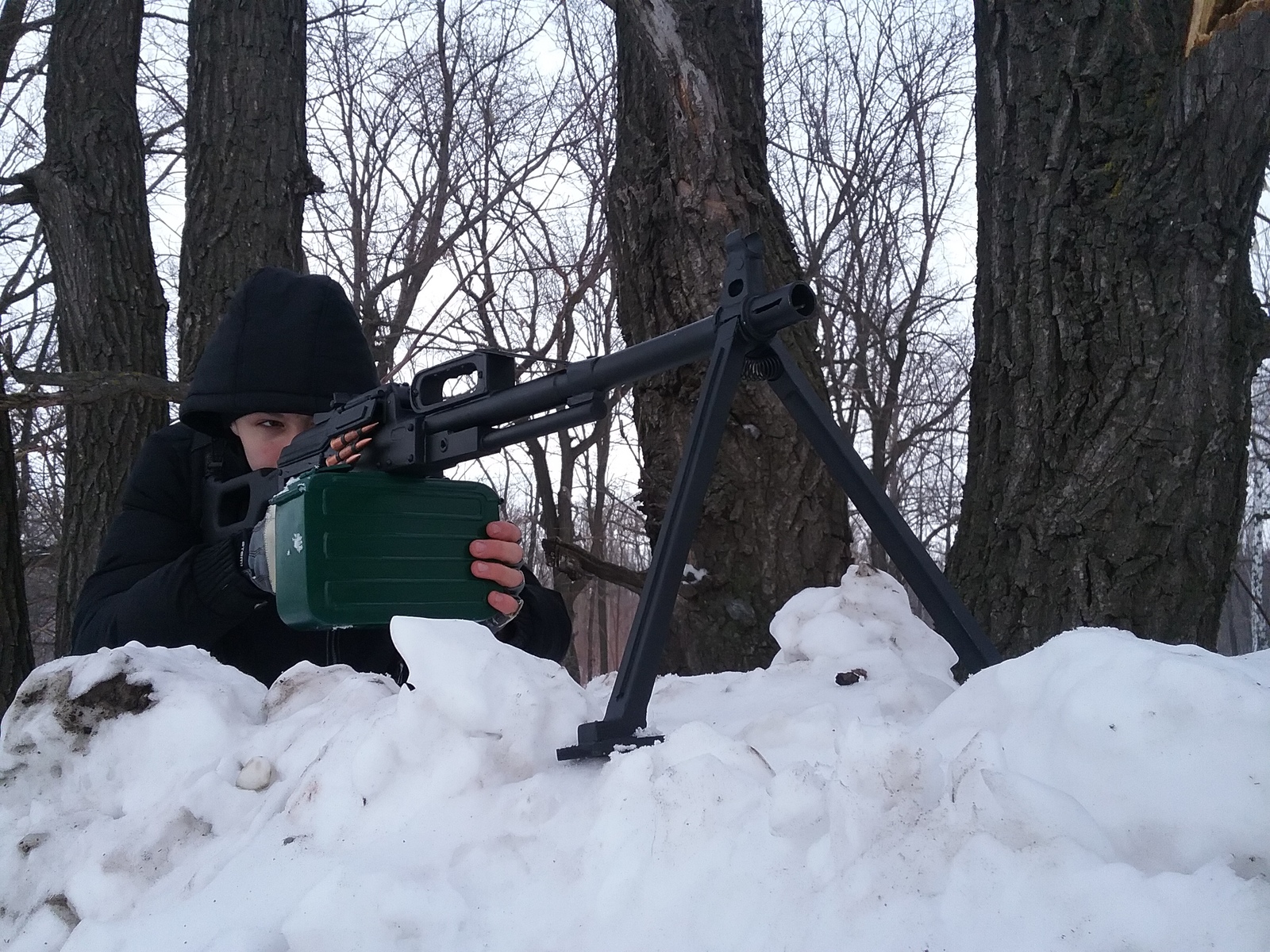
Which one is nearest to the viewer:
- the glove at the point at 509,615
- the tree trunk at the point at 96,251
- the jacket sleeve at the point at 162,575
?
the glove at the point at 509,615

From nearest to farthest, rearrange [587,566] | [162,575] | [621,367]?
1. [621,367]
2. [162,575]
3. [587,566]

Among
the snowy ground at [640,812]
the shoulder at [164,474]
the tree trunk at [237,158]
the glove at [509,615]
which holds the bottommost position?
the snowy ground at [640,812]

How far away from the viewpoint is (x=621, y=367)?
1689 mm

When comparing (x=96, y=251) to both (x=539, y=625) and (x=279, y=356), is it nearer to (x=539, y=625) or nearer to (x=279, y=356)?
(x=279, y=356)

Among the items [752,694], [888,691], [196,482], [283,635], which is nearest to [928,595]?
[888,691]

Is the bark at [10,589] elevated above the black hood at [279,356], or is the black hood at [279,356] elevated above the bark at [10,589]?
the black hood at [279,356]

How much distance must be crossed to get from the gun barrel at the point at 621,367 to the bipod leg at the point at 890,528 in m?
0.09

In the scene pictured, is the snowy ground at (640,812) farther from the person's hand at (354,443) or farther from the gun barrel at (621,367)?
the person's hand at (354,443)

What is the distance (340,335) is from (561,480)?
26.1 feet

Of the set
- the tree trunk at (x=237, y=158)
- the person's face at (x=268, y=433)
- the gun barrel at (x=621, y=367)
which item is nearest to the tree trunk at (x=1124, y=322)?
the gun barrel at (x=621, y=367)

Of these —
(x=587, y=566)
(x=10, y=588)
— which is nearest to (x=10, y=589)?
(x=10, y=588)

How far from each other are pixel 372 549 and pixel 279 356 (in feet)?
2.93

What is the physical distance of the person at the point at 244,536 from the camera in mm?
2527

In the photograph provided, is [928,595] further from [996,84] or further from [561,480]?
[561,480]
